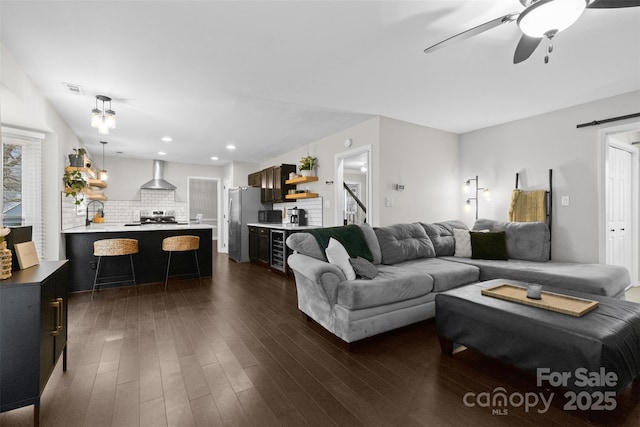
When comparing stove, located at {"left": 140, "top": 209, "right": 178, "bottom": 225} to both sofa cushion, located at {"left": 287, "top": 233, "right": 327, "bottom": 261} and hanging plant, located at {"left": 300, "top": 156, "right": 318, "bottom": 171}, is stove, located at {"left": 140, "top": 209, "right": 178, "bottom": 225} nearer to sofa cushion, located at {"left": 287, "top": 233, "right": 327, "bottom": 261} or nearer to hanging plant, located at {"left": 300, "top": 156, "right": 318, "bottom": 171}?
hanging plant, located at {"left": 300, "top": 156, "right": 318, "bottom": 171}

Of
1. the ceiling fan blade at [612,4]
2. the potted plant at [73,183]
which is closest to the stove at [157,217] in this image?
the potted plant at [73,183]

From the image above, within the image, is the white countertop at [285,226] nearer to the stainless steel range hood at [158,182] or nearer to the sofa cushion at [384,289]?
the sofa cushion at [384,289]

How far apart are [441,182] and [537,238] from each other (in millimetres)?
1756

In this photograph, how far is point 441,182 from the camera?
5.12 meters

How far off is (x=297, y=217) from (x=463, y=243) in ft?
10.3

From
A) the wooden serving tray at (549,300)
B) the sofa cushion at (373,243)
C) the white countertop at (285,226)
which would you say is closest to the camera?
the wooden serving tray at (549,300)

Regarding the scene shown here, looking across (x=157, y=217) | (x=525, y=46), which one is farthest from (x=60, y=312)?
(x=157, y=217)

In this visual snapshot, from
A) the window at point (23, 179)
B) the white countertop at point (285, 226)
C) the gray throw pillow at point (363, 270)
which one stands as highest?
the window at point (23, 179)

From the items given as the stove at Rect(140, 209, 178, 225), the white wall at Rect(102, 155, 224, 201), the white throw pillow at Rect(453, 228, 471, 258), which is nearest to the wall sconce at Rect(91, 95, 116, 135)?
the stove at Rect(140, 209, 178, 225)

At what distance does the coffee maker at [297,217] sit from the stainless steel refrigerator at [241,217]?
1270 millimetres

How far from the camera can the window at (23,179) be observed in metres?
3.53

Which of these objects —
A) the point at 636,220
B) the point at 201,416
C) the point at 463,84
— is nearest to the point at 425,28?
the point at 463,84

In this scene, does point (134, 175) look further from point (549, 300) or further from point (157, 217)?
point (549, 300)

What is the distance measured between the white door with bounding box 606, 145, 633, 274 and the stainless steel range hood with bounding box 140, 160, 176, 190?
8888 mm
